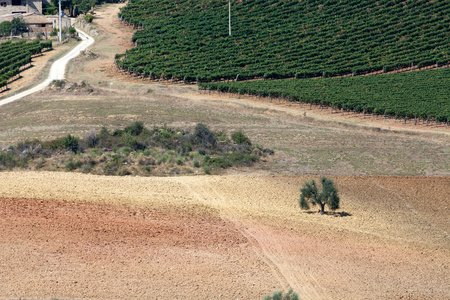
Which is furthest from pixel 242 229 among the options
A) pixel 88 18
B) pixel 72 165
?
pixel 88 18

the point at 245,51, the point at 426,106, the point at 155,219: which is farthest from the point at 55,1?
the point at 155,219

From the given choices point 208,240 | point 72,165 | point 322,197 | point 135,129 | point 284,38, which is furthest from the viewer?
point 284,38

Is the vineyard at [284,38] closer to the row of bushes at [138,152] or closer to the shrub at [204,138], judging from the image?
the shrub at [204,138]

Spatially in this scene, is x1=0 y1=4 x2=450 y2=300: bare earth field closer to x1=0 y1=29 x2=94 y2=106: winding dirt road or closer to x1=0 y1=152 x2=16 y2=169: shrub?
x1=0 y1=152 x2=16 y2=169: shrub

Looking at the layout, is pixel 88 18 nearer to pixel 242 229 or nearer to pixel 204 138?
pixel 204 138

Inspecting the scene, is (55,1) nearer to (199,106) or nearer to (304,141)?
(199,106)

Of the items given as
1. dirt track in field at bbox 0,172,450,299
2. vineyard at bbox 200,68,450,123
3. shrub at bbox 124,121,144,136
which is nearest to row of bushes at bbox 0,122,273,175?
shrub at bbox 124,121,144,136
